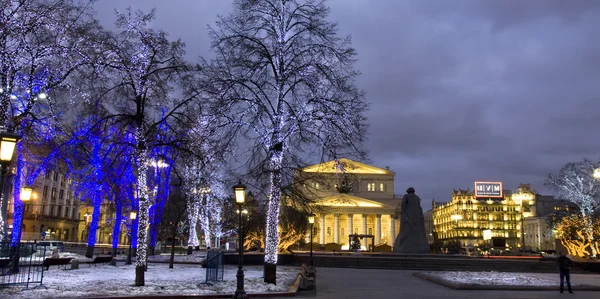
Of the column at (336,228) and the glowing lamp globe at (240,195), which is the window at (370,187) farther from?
the glowing lamp globe at (240,195)

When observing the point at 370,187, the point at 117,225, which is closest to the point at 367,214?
the point at 370,187

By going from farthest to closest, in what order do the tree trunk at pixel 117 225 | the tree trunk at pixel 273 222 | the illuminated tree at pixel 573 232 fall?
1. the illuminated tree at pixel 573 232
2. the tree trunk at pixel 117 225
3. the tree trunk at pixel 273 222

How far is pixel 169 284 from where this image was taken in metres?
20.1

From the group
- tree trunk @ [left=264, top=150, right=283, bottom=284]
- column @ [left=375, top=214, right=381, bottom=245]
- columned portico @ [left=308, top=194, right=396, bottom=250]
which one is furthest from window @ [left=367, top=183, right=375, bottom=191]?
tree trunk @ [left=264, top=150, right=283, bottom=284]

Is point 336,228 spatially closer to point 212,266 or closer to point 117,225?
point 117,225

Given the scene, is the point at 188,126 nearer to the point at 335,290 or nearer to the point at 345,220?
the point at 335,290

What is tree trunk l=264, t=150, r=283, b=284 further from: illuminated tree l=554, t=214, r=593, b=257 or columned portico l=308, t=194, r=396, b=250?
columned portico l=308, t=194, r=396, b=250

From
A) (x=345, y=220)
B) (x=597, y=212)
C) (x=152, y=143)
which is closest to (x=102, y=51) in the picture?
(x=152, y=143)

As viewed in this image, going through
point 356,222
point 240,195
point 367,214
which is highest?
point 367,214

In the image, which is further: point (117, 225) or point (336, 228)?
point (336, 228)

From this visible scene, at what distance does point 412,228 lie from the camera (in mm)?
42812

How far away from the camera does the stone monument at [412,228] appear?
42.4m

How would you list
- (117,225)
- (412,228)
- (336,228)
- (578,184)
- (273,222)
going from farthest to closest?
(336,228)
(578,184)
(412,228)
(117,225)
(273,222)

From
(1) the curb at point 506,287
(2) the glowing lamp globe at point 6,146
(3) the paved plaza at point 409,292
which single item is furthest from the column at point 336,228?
(2) the glowing lamp globe at point 6,146
